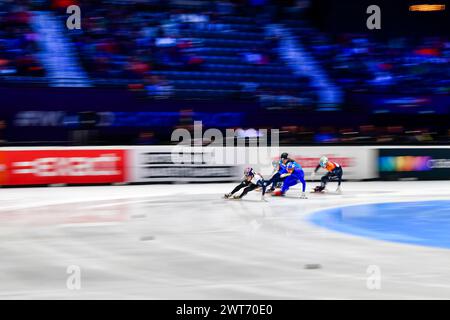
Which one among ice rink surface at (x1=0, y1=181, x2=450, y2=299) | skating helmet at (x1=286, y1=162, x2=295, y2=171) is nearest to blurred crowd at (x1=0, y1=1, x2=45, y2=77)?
ice rink surface at (x1=0, y1=181, x2=450, y2=299)

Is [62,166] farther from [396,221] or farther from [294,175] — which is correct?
[396,221]

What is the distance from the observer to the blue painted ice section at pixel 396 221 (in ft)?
31.7

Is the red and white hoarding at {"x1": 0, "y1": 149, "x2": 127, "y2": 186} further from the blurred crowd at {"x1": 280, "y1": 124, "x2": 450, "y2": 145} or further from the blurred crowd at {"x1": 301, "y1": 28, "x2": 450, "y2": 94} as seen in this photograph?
the blurred crowd at {"x1": 301, "y1": 28, "x2": 450, "y2": 94}

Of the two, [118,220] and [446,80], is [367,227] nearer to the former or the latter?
[118,220]

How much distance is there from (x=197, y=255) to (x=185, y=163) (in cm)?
1163

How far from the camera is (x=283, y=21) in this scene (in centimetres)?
2705

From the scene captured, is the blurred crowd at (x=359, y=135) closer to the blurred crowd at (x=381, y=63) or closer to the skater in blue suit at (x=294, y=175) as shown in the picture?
the blurred crowd at (x=381, y=63)

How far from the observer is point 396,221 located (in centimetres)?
1163

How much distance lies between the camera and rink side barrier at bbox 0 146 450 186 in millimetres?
18172

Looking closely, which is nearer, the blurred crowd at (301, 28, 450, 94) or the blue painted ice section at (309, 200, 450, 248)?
the blue painted ice section at (309, 200, 450, 248)

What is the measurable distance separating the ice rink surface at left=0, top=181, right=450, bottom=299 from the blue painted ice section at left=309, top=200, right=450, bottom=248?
1.03 ft

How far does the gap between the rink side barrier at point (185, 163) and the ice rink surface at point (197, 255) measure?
3.90 meters

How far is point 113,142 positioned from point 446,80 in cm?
1365
